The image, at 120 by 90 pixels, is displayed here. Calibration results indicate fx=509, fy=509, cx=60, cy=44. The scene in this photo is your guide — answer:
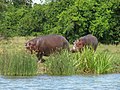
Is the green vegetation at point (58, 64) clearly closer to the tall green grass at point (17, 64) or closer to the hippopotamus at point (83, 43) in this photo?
the tall green grass at point (17, 64)

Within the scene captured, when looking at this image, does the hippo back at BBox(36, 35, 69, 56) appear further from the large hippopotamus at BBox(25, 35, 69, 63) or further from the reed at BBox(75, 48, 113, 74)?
the reed at BBox(75, 48, 113, 74)

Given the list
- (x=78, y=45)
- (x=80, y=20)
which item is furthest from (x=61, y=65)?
(x=80, y=20)

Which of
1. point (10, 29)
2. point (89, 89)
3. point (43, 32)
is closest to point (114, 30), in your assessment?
point (43, 32)

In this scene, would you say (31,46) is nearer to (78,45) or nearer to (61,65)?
(78,45)

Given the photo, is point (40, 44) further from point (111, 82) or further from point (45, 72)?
point (111, 82)

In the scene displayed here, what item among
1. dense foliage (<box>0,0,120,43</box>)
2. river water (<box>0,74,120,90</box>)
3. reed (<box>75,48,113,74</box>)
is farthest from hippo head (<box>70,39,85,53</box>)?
dense foliage (<box>0,0,120,43</box>)

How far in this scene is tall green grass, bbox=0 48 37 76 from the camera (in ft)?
53.3

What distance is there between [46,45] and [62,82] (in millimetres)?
5601

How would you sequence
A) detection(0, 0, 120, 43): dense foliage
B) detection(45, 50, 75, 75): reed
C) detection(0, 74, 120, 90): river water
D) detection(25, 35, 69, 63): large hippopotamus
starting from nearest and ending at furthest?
detection(0, 74, 120, 90): river water
detection(45, 50, 75, 75): reed
detection(25, 35, 69, 63): large hippopotamus
detection(0, 0, 120, 43): dense foliage

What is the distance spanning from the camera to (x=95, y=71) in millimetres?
17875

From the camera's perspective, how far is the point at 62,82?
49.0 feet

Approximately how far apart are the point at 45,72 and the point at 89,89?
4.11 meters

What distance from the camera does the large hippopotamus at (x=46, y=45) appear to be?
2016 cm

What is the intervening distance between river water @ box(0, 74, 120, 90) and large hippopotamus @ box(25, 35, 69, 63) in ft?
12.0
